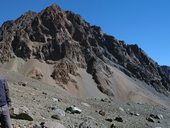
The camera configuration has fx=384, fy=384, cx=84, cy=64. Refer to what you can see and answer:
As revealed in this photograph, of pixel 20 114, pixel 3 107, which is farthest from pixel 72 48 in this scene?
pixel 3 107

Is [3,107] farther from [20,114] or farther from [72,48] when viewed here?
[72,48]

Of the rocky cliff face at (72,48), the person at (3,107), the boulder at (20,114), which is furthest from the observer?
the rocky cliff face at (72,48)

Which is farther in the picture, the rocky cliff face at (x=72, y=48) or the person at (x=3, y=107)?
the rocky cliff face at (x=72, y=48)

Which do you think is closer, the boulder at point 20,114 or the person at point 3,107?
the person at point 3,107

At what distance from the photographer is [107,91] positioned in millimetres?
124688

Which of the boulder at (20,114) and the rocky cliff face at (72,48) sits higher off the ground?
the rocky cliff face at (72,48)

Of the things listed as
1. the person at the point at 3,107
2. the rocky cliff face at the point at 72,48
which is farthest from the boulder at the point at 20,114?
the rocky cliff face at the point at 72,48

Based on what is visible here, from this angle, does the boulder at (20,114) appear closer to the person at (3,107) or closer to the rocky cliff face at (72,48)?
the person at (3,107)

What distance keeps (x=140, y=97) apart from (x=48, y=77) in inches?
1357

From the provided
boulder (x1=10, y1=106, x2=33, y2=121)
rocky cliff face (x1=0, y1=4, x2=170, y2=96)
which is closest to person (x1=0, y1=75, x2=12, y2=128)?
boulder (x1=10, y1=106, x2=33, y2=121)

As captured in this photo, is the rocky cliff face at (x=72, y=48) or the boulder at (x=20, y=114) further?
the rocky cliff face at (x=72, y=48)

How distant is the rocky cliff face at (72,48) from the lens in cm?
13138

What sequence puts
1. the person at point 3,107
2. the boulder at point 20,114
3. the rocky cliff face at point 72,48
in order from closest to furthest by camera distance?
the person at point 3,107
the boulder at point 20,114
the rocky cliff face at point 72,48

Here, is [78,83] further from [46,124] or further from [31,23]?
[46,124]
